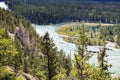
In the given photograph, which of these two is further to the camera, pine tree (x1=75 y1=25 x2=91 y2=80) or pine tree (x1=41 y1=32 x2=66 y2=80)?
pine tree (x1=41 y1=32 x2=66 y2=80)

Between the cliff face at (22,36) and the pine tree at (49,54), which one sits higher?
the pine tree at (49,54)

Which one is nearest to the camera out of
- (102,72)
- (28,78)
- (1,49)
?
(1,49)

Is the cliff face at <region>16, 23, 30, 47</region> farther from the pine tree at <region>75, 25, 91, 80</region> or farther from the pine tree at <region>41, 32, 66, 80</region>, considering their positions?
the pine tree at <region>75, 25, 91, 80</region>

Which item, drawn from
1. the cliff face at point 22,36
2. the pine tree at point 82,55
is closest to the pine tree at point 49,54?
the pine tree at point 82,55

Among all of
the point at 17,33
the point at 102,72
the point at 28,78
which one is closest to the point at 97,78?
the point at 102,72

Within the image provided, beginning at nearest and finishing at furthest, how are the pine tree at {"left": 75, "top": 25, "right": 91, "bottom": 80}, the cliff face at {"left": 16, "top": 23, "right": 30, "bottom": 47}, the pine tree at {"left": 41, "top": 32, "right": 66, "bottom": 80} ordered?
1. the pine tree at {"left": 75, "top": 25, "right": 91, "bottom": 80}
2. the pine tree at {"left": 41, "top": 32, "right": 66, "bottom": 80}
3. the cliff face at {"left": 16, "top": 23, "right": 30, "bottom": 47}

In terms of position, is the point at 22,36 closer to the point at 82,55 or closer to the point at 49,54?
the point at 49,54

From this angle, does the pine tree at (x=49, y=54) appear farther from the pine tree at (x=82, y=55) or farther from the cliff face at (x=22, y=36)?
the cliff face at (x=22, y=36)

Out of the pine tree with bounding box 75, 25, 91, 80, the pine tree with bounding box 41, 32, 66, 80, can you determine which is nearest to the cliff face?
the pine tree with bounding box 41, 32, 66, 80

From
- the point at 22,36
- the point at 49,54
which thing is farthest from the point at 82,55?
the point at 22,36

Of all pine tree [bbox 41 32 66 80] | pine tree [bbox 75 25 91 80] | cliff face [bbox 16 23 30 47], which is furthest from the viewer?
cliff face [bbox 16 23 30 47]

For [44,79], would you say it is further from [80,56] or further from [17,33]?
[17,33]

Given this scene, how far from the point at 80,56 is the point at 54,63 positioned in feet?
19.6

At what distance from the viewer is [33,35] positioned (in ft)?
579
